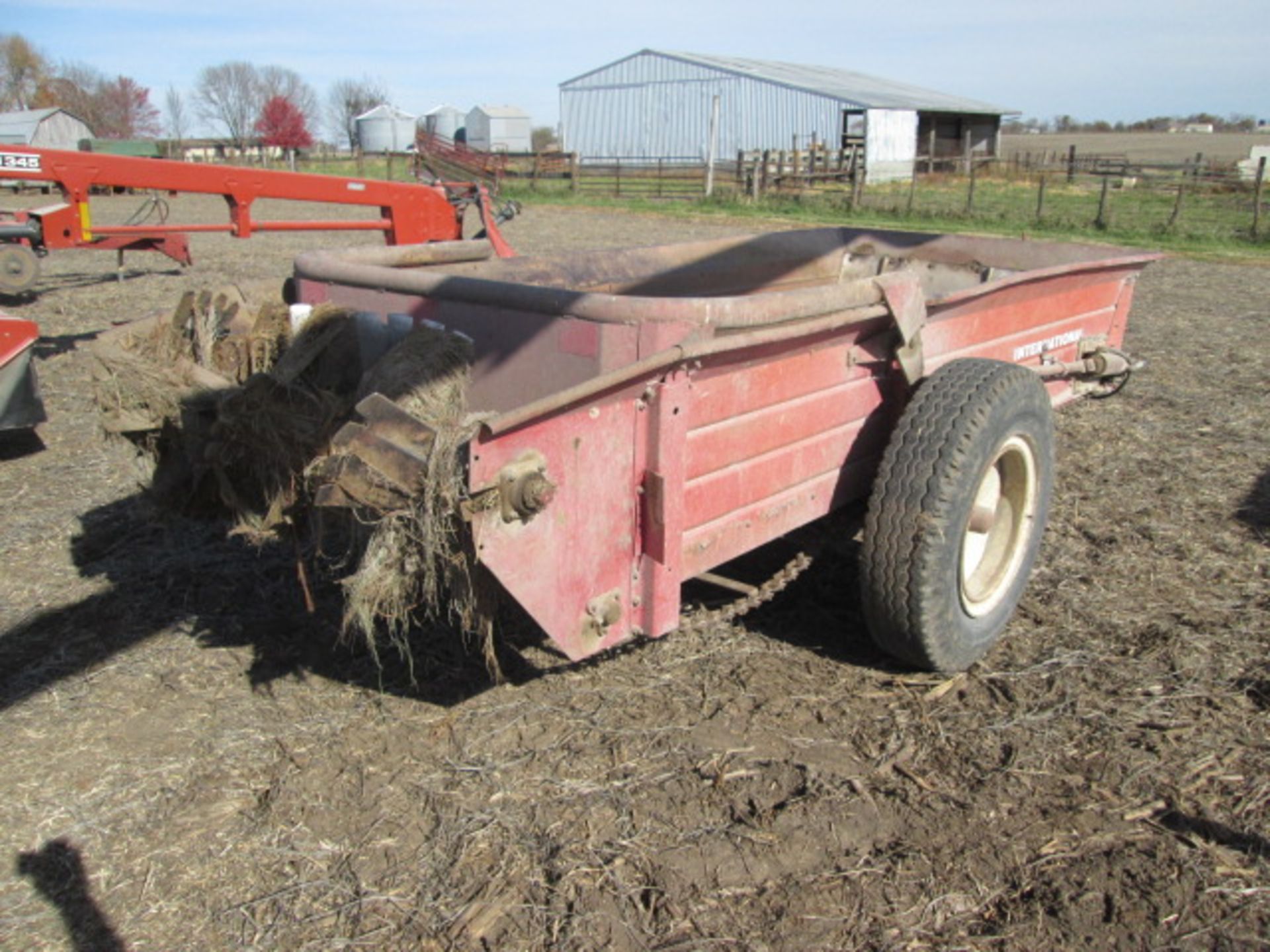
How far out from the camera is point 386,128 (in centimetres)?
7000

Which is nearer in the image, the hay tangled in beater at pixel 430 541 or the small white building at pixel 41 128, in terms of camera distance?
the hay tangled in beater at pixel 430 541

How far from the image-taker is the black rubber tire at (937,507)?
3199 mm

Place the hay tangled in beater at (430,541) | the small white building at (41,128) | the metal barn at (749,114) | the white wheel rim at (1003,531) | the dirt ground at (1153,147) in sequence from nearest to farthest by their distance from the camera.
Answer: the hay tangled in beater at (430,541)
the white wheel rim at (1003,531)
the metal barn at (749,114)
the small white building at (41,128)
the dirt ground at (1153,147)

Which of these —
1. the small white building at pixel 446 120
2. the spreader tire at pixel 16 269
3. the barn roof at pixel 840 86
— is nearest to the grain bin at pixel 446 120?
the small white building at pixel 446 120

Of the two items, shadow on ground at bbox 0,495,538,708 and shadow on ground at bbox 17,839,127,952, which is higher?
shadow on ground at bbox 0,495,538,708

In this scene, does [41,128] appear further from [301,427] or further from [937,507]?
[937,507]

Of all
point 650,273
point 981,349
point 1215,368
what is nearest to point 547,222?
point 1215,368

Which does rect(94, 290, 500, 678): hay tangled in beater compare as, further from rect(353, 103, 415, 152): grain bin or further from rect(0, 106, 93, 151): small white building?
rect(353, 103, 415, 152): grain bin

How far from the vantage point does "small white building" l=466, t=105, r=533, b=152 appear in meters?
64.8

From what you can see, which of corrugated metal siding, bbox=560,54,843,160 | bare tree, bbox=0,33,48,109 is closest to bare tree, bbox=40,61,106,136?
bare tree, bbox=0,33,48,109

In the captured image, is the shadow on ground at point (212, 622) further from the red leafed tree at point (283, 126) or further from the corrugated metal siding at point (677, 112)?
the red leafed tree at point (283, 126)

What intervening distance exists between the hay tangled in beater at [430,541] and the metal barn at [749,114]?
106 ft

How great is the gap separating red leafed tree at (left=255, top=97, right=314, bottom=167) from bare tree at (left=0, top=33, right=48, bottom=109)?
14407 mm

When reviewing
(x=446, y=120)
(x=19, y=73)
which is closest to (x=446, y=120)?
(x=446, y=120)
